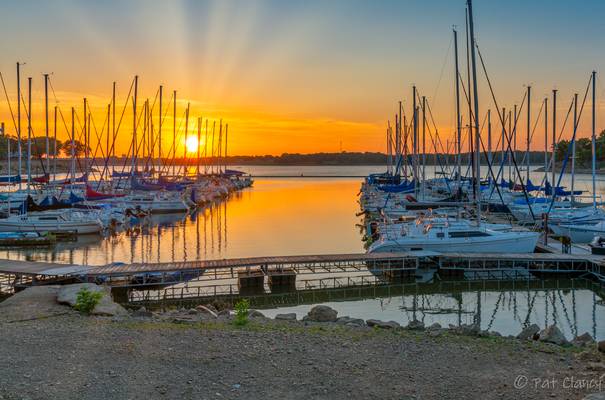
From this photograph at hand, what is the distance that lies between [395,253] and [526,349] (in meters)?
16.4

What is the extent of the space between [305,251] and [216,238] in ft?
29.1

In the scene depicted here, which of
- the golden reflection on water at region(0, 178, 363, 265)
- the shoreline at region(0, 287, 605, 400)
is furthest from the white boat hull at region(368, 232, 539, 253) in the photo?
the shoreline at region(0, 287, 605, 400)

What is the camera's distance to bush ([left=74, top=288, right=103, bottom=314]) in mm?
16328

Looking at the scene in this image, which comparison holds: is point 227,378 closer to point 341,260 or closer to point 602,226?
point 341,260

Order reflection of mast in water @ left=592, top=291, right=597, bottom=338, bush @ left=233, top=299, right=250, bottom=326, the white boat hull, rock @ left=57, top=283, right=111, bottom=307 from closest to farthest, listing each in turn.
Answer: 1. bush @ left=233, top=299, right=250, bottom=326
2. rock @ left=57, top=283, right=111, bottom=307
3. reflection of mast in water @ left=592, top=291, right=597, bottom=338
4. the white boat hull

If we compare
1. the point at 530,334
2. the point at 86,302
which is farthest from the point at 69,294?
the point at 530,334

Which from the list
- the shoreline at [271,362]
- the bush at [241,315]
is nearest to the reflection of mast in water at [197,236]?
the bush at [241,315]

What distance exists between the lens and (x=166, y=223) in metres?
51.9

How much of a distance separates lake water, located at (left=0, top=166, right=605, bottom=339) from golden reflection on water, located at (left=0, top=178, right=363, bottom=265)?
0.20 feet

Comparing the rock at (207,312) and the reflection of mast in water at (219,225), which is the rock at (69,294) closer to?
the rock at (207,312)

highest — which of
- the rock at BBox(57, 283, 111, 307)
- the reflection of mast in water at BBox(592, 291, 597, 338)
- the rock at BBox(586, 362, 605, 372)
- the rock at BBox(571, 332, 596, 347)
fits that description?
the rock at BBox(586, 362, 605, 372)

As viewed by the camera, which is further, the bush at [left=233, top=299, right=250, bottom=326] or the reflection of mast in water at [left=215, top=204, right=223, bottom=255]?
→ the reflection of mast in water at [left=215, top=204, right=223, bottom=255]

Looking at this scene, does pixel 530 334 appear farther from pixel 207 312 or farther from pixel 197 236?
pixel 197 236

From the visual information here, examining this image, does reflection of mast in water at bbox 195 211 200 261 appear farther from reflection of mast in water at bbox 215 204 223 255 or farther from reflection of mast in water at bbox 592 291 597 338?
reflection of mast in water at bbox 592 291 597 338
